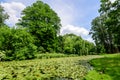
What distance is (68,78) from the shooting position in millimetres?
16375

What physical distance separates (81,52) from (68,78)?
201ft

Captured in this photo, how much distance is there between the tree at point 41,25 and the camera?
56438mm

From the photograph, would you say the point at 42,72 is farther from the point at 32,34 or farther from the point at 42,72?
the point at 32,34

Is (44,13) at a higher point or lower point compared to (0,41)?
higher

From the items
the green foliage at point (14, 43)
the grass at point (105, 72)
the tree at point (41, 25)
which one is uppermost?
the tree at point (41, 25)

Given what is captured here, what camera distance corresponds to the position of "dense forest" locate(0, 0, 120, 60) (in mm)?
35812

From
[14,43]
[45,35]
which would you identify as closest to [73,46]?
[45,35]

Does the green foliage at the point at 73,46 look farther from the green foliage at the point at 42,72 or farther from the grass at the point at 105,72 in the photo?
the green foliage at the point at 42,72

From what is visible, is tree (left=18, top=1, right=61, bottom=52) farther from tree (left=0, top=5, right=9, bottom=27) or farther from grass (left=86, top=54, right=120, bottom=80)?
grass (left=86, top=54, right=120, bottom=80)

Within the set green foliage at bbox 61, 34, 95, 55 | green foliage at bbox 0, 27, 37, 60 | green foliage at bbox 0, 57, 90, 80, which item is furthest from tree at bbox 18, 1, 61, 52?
green foliage at bbox 0, 57, 90, 80

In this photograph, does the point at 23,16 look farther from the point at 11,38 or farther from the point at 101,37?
the point at 101,37

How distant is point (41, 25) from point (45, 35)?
3.82m

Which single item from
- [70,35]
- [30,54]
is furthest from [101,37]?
[30,54]

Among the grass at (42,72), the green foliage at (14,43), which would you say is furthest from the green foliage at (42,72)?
the green foliage at (14,43)
